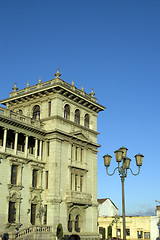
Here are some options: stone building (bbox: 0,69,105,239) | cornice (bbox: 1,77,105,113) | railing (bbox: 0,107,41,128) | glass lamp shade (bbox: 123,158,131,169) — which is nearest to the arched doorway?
stone building (bbox: 0,69,105,239)

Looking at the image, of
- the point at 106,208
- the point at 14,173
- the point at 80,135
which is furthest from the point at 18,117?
the point at 106,208

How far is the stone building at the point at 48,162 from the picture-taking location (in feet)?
127

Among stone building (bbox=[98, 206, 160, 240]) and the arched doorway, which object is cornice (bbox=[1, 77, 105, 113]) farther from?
stone building (bbox=[98, 206, 160, 240])

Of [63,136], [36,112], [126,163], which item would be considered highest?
[36,112]

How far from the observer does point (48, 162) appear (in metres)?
43.6

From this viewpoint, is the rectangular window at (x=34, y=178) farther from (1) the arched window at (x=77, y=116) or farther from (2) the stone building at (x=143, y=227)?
(2) the stone building at (x=143, y=227)

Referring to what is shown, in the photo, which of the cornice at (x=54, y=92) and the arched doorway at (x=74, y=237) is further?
the cornice at (x=54, y=92)

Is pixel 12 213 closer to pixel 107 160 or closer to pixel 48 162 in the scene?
pixel 48 162

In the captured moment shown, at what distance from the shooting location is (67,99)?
47375mm

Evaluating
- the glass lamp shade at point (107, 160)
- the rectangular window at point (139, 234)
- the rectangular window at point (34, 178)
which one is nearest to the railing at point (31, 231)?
the rectangular window at point (34, 178)

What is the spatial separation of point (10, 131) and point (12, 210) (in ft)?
30.5

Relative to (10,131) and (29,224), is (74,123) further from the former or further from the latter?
(29,224)

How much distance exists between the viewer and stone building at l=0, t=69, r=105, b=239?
1523 inches

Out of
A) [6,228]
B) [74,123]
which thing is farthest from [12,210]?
[74,123]
